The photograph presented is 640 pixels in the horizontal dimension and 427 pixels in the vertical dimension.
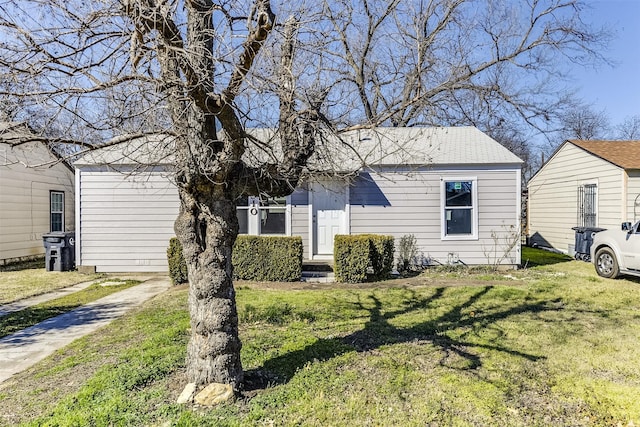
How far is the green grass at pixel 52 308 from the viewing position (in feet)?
19.3

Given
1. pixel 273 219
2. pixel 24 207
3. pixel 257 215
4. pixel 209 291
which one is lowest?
pixel 209 291

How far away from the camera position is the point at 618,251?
8812 millimetres

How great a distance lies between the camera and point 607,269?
30.1 ft

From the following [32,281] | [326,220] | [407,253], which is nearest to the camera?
[32,281]

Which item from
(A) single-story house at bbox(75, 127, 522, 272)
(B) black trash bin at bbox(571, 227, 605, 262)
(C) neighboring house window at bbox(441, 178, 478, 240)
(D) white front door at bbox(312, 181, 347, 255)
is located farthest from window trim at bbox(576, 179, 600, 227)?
(D) white front door at bbox(312, 181, 347, 255)

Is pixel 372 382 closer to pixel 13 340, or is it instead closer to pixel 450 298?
pixel 450 298

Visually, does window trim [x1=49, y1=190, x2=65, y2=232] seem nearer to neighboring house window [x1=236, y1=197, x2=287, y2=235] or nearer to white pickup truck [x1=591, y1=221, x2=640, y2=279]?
neighboring house window [x1=236, y1=197, x2=287, y2=235]

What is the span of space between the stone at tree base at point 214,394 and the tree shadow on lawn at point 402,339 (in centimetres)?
24

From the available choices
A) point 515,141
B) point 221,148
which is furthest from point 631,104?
point 221,148

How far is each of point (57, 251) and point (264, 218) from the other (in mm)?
5595

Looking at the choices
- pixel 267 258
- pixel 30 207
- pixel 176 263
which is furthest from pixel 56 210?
pixel 267 258

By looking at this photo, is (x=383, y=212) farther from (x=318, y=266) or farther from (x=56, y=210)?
(x=56, y=210)

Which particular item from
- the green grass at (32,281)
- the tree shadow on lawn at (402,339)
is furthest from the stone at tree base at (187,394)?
the green grass at (32,281)

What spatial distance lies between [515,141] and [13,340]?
3292 cm
